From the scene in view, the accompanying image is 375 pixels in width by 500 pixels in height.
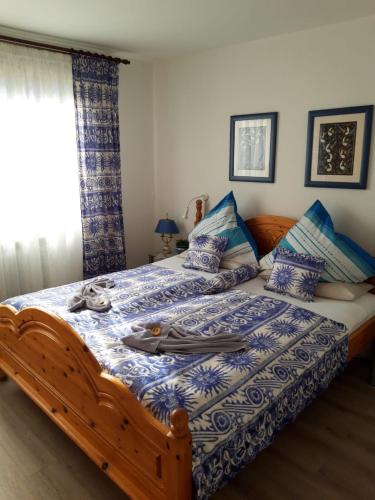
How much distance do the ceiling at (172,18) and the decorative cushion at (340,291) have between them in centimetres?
195

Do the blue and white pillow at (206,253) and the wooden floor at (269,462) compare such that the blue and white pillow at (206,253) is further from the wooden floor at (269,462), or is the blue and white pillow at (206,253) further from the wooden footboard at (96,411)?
the wooden footboard at (96,411)

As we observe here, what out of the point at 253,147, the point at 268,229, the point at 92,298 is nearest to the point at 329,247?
the point at 268,229

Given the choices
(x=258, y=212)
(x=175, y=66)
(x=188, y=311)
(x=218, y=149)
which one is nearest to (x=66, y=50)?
(x=175, y=66)

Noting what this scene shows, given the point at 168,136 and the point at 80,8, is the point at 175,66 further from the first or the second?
the point at 80,8

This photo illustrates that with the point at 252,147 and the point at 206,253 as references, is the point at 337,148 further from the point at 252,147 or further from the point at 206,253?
the point at 206,253

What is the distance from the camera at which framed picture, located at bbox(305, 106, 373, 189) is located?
9.93ft

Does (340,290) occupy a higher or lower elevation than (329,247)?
lower

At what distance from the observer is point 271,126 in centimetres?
354

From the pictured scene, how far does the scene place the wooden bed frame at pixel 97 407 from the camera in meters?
1.45

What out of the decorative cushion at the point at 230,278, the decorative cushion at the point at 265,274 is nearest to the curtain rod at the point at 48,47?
the decorative cushion at the point at 230,278

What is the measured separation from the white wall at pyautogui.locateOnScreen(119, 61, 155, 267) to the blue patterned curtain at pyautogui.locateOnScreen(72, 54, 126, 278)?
0.26 m

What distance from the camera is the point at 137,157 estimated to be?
4.50 m

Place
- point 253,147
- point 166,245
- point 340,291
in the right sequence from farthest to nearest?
point 166,245
point 253,147
point 340,291

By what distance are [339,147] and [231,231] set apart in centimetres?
114
